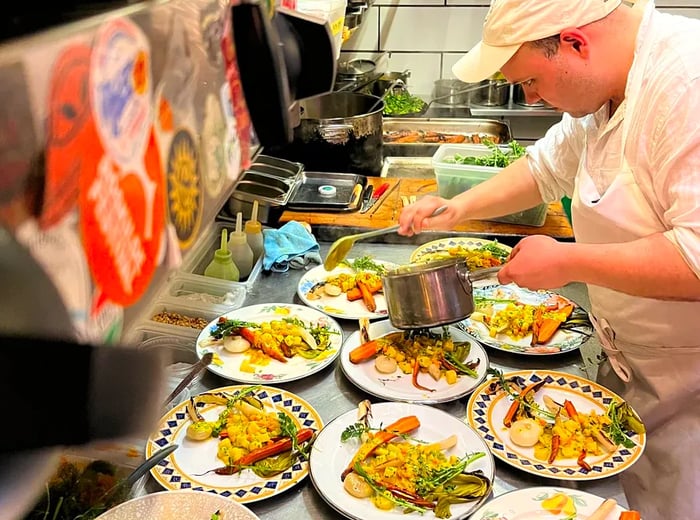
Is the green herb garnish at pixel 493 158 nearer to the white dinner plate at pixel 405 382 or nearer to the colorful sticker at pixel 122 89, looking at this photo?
the white dinner plate at pixel 405 382

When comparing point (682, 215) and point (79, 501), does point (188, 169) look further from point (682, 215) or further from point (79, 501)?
point (682, 215)

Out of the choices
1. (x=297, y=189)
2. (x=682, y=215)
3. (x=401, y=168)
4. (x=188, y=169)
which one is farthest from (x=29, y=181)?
(x=401, y=168)

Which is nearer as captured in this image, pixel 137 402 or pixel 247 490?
pixel 137 402

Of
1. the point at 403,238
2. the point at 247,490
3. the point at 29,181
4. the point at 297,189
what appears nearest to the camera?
the point at 29,181

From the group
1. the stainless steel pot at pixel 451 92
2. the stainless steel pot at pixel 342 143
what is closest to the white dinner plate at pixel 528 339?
the stainless steel pot at pixel 342 143

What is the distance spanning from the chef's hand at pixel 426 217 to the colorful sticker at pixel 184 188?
1.43m

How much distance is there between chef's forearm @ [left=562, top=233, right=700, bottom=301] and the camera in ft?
4.17

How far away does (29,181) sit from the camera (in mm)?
258

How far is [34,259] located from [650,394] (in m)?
1.65

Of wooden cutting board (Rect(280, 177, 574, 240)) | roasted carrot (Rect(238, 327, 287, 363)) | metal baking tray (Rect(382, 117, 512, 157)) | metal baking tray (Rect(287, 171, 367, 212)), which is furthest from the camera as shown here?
metal baking tray (Rect(382, 117, 512, 157))

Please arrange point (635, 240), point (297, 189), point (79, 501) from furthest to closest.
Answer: point (297, 189)
point (635, 240)
point (79, 501)

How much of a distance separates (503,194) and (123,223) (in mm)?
1693

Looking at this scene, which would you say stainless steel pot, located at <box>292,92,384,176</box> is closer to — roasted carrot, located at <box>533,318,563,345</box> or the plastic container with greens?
the plastic container with greens

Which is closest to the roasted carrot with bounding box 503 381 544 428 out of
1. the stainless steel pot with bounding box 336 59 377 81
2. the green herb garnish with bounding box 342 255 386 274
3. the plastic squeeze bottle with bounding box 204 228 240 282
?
A: the green herb garnish with bounding box 342 255 386 274
